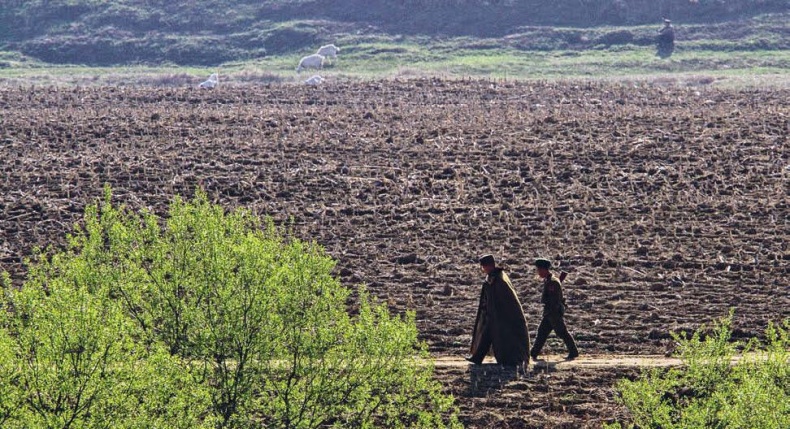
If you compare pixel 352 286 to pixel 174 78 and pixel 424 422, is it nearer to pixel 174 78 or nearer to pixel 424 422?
pixel 424 422

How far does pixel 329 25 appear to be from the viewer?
57.4 metres

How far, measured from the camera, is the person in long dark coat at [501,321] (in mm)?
16094

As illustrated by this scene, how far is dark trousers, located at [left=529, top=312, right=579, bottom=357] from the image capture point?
16312 millimetres

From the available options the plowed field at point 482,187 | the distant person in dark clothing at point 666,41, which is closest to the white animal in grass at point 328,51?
the plowed field at point 482,187

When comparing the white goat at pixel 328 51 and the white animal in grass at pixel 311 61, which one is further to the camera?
the white goat at pixel 328 51

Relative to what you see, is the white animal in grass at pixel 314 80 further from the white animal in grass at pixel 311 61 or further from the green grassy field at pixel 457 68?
the white animal in grass at pixel 311 61

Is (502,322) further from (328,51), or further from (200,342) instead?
(328,51)

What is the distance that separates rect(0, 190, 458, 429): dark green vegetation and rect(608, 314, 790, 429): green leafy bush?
223 cm

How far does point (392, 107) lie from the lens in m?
35.7

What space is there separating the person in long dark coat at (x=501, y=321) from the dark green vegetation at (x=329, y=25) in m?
38.5

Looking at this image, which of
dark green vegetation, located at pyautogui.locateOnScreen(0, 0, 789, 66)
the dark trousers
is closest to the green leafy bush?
the dark trousers

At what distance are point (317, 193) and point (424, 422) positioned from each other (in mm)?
13988

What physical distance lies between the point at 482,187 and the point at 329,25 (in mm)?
31962

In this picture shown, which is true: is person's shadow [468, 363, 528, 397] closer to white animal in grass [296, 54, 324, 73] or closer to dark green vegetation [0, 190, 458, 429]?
dark green vegetation [0, 190, 458, 429]
